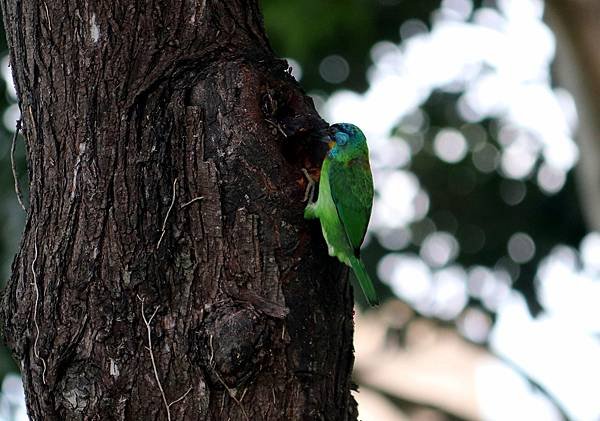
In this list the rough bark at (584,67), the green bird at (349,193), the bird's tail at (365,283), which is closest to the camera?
the green bird at (349,193)

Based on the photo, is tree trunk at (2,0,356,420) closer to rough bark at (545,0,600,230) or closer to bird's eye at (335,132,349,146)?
bird's eye at (335,132,349,146)

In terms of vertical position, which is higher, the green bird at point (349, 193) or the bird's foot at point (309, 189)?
the bird's foot at point (309, 189)

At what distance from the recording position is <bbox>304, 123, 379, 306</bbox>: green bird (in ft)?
14.3

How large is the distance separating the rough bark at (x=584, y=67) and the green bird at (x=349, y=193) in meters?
1.07

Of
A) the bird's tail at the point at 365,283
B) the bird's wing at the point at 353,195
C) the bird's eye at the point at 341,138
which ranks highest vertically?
the bird's eye at the point at 341,138

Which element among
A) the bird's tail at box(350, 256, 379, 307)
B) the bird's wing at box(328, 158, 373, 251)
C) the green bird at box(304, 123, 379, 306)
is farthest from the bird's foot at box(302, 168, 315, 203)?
the bird's tail at box(350, 256, 379, 307)

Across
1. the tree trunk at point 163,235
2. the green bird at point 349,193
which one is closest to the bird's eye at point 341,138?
the green bird at point 349,193

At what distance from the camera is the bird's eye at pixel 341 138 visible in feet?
16.3

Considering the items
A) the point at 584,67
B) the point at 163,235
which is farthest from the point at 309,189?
the point at 584,67

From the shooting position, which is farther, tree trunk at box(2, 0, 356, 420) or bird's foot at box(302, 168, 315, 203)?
bird's foot at box(302, 168, 315, 203)

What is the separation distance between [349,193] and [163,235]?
1425 mm

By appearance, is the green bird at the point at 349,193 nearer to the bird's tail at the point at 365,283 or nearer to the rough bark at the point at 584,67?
the bird's tail at the point at 365,283

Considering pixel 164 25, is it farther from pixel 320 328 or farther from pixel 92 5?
pixel 320 328

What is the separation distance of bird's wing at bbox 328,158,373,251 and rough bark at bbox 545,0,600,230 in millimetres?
1109
